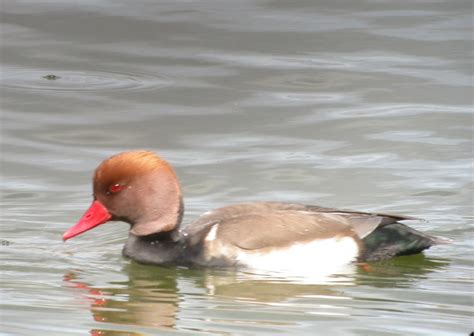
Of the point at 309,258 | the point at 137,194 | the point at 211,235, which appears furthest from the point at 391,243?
the point at 137,194

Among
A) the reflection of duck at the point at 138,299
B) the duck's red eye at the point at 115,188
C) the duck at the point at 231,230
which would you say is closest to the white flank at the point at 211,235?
the duck at the point at 231,230

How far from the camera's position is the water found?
351 inches

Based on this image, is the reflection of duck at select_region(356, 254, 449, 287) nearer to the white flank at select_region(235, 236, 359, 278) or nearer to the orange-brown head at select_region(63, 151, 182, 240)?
the white flank at select_region(235, 236, 359, 278)

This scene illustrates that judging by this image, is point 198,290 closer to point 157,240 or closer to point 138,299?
point 138,299

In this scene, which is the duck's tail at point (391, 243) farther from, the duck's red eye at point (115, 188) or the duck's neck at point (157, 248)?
the duck's red eye at point (115, 188)

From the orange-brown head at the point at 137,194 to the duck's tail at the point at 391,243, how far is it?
1.39 m

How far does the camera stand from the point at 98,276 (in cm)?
991

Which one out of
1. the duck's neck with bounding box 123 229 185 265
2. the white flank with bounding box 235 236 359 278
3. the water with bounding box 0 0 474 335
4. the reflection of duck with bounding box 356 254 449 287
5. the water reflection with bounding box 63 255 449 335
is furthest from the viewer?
the duck's neck with bounding box 123 229 185 265

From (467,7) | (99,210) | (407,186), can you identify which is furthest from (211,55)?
(99,210)

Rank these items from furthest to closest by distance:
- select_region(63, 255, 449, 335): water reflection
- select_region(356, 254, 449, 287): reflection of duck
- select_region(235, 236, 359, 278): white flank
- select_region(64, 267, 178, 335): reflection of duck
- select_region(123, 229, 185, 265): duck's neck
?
1. select_region(123, 229, 185, 265): duck's neck
2. select_region(235, 236, 359, 278): white flank
3. select_region(356, 254, 449, 287): reflection of duck
4. select_region(63, 255, 449, 335): water reflection
5. select_region(64, 267, 178, 335): reflection of duck

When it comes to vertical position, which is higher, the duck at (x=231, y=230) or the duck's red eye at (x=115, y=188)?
the duck's red eye at (x=115, y=188)

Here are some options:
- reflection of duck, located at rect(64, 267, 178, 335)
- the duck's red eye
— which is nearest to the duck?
the duck's red eye

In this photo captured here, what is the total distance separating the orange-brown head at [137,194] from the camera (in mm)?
10383

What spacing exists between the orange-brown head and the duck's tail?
1.39m
